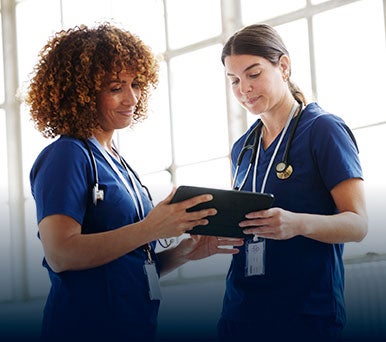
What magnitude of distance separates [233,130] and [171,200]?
8.37 feet

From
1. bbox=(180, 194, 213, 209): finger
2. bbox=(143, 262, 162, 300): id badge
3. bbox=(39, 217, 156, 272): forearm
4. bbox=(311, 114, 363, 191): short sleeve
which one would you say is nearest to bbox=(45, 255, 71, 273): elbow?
bbox=(39, 217, 156, 272): forearm

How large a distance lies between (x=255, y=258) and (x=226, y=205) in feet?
0.90

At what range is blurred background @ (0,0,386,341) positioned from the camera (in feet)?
12.2

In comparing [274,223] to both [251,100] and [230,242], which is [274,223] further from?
[251,100]

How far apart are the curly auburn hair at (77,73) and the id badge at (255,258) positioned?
56 centimetres

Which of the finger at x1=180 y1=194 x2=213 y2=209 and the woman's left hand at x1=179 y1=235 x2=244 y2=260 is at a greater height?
the finger at x1=180 y1=194 x2=213 y2=209

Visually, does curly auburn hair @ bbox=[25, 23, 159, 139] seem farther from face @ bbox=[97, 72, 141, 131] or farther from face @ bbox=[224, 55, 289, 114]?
face @ bbox=[224, 55, 289, 114]

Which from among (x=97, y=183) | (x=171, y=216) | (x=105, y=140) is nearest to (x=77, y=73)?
(x=105, y=140)

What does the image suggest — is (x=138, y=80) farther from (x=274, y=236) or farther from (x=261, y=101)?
(x=274, y=236)

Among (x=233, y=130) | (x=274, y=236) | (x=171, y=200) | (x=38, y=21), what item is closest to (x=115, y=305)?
(x=171, y=200)

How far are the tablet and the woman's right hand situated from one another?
14 millimetres

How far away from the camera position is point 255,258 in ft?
→ 7.12

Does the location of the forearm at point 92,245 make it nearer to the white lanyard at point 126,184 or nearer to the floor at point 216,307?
the white lanyard at point 126,184

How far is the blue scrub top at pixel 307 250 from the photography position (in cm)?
211
